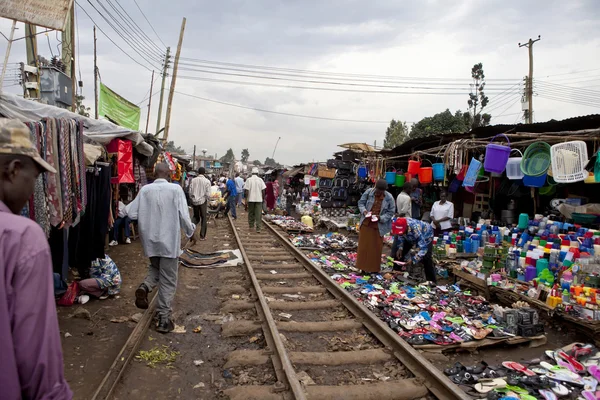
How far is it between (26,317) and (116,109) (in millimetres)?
12055

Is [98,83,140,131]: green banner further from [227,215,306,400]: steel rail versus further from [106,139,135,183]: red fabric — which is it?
[227,215,306,400]: steel rail

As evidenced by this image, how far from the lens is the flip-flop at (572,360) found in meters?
4.12

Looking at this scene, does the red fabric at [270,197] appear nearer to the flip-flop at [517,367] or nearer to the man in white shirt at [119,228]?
the man in white shirt at [119,228]

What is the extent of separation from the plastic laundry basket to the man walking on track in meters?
6.23

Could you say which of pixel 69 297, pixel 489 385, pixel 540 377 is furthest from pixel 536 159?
pixel 69 297

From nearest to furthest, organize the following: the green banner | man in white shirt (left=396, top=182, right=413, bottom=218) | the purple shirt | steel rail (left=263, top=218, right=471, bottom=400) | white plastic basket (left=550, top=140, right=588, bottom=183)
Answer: the purple shirt
steel rail (left=263, top=218, right=471, bottom=400)
white plastic basket (left=550, top=140, right=588, bottom=183)
man in white shirt (left=396, top=182, right=413, bottom=218)
the green banner

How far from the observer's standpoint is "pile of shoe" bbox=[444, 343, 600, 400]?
3.61 meters

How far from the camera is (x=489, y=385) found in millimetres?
3672

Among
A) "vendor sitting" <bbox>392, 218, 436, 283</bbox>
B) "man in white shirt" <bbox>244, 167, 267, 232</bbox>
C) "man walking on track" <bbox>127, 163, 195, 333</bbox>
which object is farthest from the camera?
"man in white shirt" <bbox>244, 167, 267, 232</bbox>

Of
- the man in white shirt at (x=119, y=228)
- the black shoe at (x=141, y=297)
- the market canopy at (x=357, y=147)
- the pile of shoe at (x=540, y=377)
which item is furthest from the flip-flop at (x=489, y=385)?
the market canopy at (x=357, y=147)

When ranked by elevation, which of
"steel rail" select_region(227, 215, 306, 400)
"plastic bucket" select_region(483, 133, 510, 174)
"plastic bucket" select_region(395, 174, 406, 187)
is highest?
"plastic bucket" select_region(483, 133, 510, 174)

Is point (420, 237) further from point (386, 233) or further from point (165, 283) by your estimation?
point (165, 283)

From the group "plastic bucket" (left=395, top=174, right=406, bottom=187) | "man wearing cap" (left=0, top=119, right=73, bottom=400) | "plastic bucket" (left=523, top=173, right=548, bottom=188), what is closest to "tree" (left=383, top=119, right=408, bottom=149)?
"plastic bucket" (left=395, top=174, right=406, bottom=187)

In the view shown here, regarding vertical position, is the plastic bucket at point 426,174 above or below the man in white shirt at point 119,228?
above
